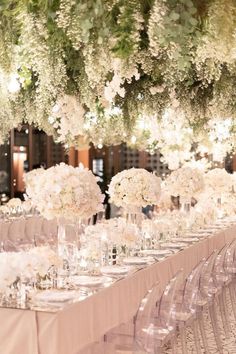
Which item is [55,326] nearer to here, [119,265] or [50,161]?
[119,265]

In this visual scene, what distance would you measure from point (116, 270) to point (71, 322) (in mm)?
1061

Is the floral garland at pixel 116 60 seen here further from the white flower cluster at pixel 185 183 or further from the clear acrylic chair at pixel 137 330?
the clear acrylic chair at pixel 137 330

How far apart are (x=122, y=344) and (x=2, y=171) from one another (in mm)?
10603

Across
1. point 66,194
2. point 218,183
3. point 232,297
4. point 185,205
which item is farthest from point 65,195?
point 218,183

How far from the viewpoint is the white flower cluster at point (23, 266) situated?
382 cm

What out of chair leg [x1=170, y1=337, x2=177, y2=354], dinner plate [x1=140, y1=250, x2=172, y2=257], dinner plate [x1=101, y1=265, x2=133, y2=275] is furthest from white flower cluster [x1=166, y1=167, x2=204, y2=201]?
dinner plate [x1=101, y1=265, x2=133, y2=275]

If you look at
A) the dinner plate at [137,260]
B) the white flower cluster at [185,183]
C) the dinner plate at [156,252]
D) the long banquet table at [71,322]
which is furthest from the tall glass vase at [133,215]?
the long banquet table at [71,322]

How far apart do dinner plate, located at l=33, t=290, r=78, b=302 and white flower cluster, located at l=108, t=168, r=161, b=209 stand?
8.63 ft

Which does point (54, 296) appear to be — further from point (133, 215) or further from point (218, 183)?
point (218, 183)

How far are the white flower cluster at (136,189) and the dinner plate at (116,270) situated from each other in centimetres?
172

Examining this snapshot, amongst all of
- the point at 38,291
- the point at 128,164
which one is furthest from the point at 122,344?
the point at 128,164

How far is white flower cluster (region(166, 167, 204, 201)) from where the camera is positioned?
8039mm

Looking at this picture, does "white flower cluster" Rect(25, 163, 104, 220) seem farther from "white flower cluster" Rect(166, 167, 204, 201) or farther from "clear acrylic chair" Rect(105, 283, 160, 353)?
"white flower cluster" Rect(166, 167, 204, 201)

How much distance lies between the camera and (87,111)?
27.0 ft
